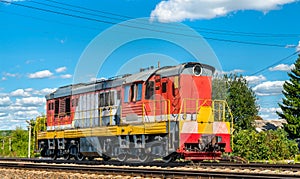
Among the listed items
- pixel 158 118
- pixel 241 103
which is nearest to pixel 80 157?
pixel 158 118

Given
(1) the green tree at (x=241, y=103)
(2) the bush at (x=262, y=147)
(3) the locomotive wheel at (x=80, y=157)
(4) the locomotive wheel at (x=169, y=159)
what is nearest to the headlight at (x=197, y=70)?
(4) the locomotive wheel at (x=169, y=159)

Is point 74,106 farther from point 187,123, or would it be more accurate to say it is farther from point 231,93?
point 231,93

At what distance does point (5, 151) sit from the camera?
38094 mm

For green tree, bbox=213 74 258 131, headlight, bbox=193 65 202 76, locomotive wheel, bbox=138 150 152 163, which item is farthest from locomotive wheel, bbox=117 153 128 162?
green tree, bbox=213 74 258 131

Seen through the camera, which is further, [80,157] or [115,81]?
[80,157]

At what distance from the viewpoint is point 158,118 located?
17094 millimetres

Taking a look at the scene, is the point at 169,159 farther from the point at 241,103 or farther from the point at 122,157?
the point at 241,103

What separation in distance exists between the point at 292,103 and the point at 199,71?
28.6 metres

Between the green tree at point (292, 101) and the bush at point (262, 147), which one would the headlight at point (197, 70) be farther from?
the green tree at point (292, 101)

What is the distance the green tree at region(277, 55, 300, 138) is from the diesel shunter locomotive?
26812 mm

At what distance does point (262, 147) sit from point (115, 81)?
880cm

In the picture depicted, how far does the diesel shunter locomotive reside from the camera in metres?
16.0

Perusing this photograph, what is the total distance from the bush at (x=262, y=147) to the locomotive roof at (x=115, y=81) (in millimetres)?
6956

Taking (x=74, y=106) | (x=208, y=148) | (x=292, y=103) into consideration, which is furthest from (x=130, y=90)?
(x=292, y=103)
